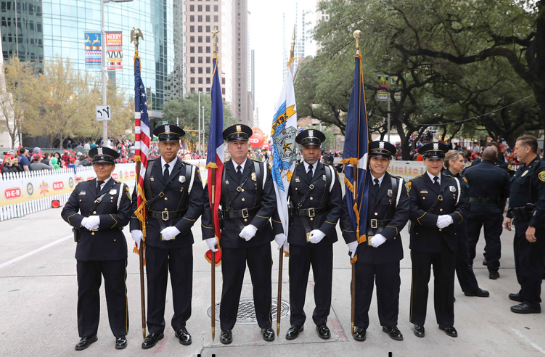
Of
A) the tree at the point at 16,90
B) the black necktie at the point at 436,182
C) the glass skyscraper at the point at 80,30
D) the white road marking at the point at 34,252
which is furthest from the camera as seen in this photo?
the glass skyscraper at the point at 80,30

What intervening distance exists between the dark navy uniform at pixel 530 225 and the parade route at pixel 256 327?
0.33 m

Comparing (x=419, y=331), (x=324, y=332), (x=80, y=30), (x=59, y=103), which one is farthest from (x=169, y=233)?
(x=80, y=30)

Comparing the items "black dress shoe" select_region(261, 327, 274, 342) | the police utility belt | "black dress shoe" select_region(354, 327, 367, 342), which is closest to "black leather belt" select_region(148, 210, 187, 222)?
"black dress shoe" select_region(261, 327, 274, 342)

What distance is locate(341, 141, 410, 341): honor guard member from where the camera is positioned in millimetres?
4234

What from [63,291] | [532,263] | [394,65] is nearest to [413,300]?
[532,263]

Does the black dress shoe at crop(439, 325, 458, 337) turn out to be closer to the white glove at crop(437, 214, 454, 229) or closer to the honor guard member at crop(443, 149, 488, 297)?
the white glove at crop(437, 214, 454, 229)

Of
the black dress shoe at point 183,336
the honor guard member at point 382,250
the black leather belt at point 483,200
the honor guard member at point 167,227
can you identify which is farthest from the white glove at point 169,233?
the black leather belt at point 483,200

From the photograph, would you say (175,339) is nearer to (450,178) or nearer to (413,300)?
Answer: (413,300)

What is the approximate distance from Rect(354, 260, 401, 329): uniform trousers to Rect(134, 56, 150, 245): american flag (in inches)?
95.7

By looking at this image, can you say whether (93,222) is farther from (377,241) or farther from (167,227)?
A: (377,241)

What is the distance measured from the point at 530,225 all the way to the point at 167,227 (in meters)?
4.36

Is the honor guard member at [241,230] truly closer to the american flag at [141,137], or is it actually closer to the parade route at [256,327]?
the parade route at [256,327]

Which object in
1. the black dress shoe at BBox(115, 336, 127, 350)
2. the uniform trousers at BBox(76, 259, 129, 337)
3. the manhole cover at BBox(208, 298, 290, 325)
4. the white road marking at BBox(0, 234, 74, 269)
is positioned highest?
the uniform trousers at BBox(76, 259, 129, 337)

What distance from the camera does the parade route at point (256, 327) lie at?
13.0ft
